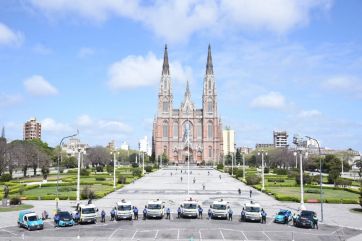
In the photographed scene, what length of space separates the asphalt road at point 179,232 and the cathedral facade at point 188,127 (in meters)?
137

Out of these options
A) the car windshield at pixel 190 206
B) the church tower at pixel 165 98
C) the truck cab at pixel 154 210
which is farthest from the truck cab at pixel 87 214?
the church tower at pixel 165 98

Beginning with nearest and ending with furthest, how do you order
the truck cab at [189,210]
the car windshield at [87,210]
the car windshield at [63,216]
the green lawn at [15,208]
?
the car windshield at [63,216] < the car windshield at [87,210] < the truck cab at [189,210] < the green lawn at [15,208]

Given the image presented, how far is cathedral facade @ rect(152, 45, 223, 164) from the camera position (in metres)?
171

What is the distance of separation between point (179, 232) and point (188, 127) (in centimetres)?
14833

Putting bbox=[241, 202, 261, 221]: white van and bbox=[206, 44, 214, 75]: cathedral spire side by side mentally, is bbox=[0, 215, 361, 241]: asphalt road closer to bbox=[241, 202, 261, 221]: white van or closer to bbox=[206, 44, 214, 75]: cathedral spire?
bbox=[241, 202, 261, 221]: white van

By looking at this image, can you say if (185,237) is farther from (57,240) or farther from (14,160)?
(14,160)

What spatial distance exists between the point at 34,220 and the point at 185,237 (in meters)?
10.3

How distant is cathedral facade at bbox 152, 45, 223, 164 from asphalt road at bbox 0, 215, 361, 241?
13738 cm

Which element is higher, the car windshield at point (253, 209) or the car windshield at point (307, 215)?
the car windshield at point (253, 209)

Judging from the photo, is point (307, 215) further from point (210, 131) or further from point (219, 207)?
point (210, 131)

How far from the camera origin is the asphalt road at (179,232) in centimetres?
2645

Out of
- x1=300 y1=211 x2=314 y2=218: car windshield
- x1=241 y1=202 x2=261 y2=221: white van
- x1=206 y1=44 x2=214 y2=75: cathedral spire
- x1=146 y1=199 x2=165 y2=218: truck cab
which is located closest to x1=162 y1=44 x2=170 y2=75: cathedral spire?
x1=206 y1=44 x2=214 y2=75: cathedral spire

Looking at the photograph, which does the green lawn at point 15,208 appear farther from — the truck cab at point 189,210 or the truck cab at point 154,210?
the truck cab at point 189,210

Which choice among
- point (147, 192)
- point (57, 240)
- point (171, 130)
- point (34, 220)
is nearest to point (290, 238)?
point (57, 240)
